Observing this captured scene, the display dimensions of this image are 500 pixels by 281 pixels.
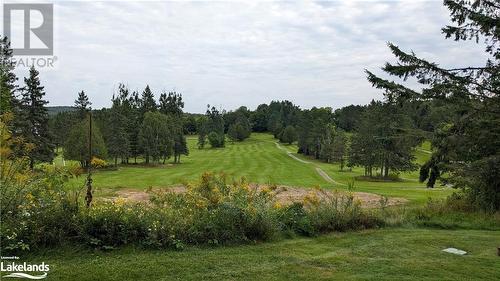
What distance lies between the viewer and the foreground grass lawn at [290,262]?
17.7ft

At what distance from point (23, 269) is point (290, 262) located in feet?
11.9

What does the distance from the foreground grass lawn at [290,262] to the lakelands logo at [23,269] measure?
0.11 meters

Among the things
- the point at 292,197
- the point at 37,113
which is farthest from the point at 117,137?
the point at 292,197

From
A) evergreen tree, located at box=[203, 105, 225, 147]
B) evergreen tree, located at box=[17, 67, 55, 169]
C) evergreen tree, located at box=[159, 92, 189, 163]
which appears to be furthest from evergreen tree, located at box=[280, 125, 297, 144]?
evergreen tree, located at box=[17, 67, 55, 169]

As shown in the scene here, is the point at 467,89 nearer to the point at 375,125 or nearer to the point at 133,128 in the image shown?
the point at 375,125

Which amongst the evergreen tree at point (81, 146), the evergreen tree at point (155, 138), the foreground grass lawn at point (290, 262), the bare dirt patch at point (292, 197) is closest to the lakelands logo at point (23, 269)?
the foreground grass lawn at point (290, 262)

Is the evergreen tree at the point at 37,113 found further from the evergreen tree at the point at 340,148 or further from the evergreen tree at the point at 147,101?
the evergreen tree at the point at 340,148

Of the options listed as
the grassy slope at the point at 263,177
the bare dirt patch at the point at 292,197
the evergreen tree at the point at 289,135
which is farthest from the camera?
the evergreen tree at the point at 289,135

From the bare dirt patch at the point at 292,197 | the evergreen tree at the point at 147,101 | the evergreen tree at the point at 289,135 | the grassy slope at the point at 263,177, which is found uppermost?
the evergreen tree at the point at 147,101

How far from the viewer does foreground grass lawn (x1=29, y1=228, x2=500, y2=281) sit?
17.7 ft

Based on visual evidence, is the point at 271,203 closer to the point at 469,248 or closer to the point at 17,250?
the point at 469,248

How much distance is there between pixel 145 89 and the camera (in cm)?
7650

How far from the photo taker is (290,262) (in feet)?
20.1

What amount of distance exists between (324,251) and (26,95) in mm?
41301
